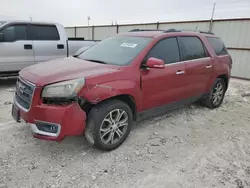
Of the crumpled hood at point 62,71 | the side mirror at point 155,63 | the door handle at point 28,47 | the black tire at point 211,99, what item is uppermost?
the side mirror at point 155,63

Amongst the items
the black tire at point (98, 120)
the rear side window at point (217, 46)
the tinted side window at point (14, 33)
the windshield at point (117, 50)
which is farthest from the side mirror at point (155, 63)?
the tinted side window at point (14, 33)

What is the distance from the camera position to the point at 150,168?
297 cm

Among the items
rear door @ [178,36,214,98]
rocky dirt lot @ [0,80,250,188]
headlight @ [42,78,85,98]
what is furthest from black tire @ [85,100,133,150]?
rear door @ [178,36,214,98]

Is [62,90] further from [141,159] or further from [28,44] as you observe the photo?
[28,44]

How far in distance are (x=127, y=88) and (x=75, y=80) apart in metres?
0.75

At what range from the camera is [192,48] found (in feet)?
14.7

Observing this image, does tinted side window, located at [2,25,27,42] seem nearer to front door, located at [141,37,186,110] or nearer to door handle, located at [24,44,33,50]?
door handle, located at [24,44,33,50]

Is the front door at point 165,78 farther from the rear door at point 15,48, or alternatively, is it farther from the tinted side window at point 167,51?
the rear door at point 15,48

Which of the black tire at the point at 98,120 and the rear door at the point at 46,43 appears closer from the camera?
the black tire at the point at 98,120

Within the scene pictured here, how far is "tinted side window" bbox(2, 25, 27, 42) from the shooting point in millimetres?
6160

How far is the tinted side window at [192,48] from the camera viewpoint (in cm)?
431

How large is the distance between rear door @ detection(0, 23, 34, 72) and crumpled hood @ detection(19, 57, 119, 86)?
3.27 m

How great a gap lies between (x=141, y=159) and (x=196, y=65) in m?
2.22

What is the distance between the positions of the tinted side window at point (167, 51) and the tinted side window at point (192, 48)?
0.76 ft
